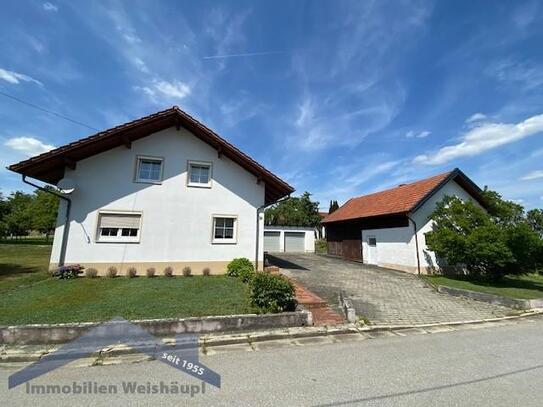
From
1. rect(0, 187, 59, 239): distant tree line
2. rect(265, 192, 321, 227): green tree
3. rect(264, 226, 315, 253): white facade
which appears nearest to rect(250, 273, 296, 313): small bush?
rect(264, 226, 315, 253): white facade

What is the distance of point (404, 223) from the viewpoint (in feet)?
55.2

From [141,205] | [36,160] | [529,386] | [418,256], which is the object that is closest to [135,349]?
[529,386]

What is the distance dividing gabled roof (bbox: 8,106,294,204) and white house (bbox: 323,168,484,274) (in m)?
8.15

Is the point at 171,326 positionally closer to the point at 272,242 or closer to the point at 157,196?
the point at 157,196

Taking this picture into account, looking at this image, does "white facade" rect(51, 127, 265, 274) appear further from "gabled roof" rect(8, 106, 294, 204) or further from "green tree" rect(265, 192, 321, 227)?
"green tree" rect(265, 192, 321, 227)

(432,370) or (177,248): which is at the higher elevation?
(177,248)

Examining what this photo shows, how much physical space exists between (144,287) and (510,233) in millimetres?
15725

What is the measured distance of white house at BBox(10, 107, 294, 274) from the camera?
10.9 meters

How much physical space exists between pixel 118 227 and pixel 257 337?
8263 millimetres

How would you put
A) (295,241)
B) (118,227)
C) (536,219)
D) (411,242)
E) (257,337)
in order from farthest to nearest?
(295,241) → (411,242) → (536,219) → (118,227) → (257,337)

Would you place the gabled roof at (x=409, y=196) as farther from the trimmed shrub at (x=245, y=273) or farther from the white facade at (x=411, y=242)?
the trimmed shrub at (x=245, y=273)

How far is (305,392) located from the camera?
3840mm

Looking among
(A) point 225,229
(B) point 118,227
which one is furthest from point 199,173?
(B) point 118,227

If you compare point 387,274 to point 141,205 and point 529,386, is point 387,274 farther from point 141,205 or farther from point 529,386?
point 141,205
